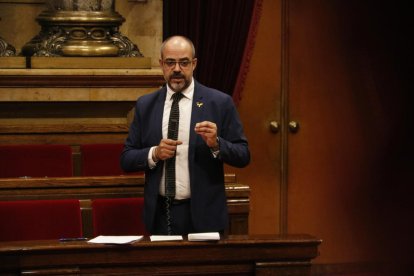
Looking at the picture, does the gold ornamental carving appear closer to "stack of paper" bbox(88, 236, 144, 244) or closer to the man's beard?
the man's beard

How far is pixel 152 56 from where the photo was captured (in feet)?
19.9

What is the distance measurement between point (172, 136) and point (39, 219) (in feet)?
2.26

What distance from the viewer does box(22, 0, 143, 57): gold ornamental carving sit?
5512 millimetres

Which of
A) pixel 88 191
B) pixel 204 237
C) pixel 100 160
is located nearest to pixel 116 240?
pixel 204 237

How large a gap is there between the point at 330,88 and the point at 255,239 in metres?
3.60

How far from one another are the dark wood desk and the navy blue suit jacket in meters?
0.68

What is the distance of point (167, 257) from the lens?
2.89 meters

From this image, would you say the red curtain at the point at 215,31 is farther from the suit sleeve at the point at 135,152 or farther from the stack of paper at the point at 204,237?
the stack of paper at the point at 204,237

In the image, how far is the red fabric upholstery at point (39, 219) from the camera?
3887 millimetres

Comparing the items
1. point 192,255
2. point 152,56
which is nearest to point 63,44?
point 152,56

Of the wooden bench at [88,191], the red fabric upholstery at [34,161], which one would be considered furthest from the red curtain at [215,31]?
the wooden bench at [88,191]

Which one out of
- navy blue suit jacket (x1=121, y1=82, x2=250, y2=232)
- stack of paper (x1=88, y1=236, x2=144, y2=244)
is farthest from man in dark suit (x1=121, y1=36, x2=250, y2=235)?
stack of paper (x1=88, y1=236, x2=144, y2=244)

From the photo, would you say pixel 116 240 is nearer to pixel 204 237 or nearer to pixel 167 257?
pixel 167 257

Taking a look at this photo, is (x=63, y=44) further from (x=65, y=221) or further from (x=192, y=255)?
(x=192, y=255)
